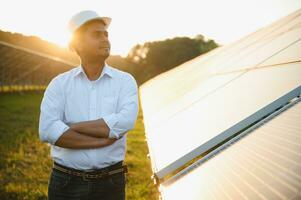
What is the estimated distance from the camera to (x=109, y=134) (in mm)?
2453

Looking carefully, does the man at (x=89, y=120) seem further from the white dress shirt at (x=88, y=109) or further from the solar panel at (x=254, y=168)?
the solar panel at (x=254, y=168)

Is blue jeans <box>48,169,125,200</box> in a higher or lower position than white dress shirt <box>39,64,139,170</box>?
lower

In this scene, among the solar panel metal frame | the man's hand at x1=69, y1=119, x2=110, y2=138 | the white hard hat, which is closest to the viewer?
the solar panel metal frame

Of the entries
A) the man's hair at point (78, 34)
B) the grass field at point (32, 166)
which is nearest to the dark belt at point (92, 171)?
the man's hair at point (78, 34)

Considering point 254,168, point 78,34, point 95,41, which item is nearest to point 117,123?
point 95,41

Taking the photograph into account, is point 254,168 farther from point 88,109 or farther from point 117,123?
point 88,109

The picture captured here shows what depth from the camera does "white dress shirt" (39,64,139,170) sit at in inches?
97.1

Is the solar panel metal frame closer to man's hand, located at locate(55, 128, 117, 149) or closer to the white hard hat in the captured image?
man's hand, located at locate(55, 128, 117, 149)

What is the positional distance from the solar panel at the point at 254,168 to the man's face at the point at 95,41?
3.72 ft

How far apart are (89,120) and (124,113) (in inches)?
10.5

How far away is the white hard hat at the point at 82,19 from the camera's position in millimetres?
2555

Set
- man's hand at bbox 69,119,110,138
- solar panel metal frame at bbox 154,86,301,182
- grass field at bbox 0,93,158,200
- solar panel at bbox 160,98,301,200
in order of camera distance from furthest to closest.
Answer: grass field at bbox 0,93,158,200
man's hand at bbox 69,119,110,138
solar panel metal frame at bbox 154,86,301,182
solar panel at bbox 160,98,301,200

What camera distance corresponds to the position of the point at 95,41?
8.55 ft

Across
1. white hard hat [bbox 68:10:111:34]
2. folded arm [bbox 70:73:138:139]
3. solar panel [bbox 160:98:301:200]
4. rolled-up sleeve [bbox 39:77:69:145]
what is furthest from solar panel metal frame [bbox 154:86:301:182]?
white hard hat [bbox 68:10:111:34]
